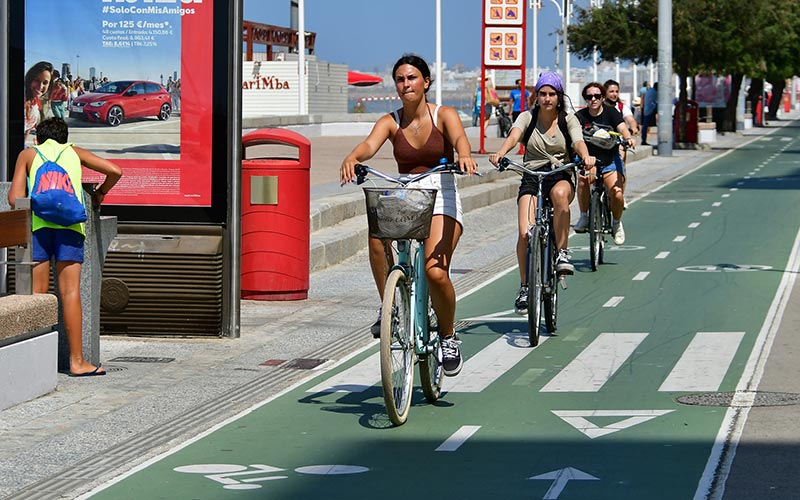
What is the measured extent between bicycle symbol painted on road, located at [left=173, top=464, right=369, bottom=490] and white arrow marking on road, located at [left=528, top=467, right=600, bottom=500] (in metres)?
0.86

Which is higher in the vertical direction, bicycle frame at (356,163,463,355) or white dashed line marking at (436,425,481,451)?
bicycle frame at (356,163,463,355)

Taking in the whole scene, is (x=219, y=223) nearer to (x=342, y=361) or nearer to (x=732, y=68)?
(x=342, y=361)

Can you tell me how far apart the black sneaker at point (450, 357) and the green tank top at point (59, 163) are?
2615 millimetres

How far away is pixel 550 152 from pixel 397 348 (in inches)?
168

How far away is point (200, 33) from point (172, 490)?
5.13 meters

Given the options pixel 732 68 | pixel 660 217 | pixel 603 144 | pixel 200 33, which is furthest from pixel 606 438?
pixel 732 68

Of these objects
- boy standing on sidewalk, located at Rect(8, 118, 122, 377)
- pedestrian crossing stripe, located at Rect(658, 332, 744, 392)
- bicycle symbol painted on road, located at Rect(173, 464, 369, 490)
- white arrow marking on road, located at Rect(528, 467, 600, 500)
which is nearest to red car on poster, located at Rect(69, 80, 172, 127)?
boy standing on sidewalk, located at Rect(8, 118, 122, 377)

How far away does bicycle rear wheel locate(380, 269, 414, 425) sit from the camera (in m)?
7.69

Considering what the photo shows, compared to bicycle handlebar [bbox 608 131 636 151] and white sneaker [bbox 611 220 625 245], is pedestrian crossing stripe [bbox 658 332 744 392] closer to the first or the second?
bicycle handlebar [bbox 608 131 636 151]

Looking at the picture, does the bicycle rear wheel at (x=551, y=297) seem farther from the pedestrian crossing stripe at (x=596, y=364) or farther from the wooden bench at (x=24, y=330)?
the wooden bench at (x=24, y=330)

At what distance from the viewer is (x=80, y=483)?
22.9 ft

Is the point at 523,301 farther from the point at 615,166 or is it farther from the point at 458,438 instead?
the point at 615,166

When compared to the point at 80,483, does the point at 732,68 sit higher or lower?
higher

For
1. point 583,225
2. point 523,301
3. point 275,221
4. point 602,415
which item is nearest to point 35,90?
point 275,221
